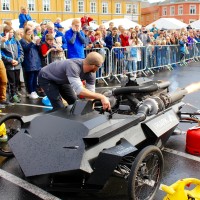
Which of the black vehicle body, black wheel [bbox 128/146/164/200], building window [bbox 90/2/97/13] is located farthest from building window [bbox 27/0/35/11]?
black wheel [bbox 128/146/164/200]

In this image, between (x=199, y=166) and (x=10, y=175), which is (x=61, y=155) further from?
(x=199, y=166)

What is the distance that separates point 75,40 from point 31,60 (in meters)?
1.32

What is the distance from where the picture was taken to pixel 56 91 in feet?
17.1

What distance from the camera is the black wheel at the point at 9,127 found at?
4.85m

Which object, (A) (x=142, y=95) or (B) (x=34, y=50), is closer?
(A) (x=142, y=95)

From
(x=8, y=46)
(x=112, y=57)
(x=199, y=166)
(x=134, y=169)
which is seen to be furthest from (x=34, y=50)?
(x=134, y=169)

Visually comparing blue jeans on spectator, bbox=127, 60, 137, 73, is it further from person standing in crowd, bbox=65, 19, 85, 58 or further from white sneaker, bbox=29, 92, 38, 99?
white sneaker, bbox=29, 92, 38, 99

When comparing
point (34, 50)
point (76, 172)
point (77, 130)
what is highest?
point (34, 50)

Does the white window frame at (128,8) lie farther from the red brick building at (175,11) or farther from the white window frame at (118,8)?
the red brick building at (175,11)

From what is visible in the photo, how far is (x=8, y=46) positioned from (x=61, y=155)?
5.44 meters

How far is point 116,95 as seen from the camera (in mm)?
4867

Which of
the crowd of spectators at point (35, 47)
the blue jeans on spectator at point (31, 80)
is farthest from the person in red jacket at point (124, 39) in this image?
the blue jeans on spectator at point (31, 80)

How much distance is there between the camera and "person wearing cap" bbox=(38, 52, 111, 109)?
14.4ft

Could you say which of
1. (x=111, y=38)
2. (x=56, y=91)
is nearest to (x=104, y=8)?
(x=111, y=38)
